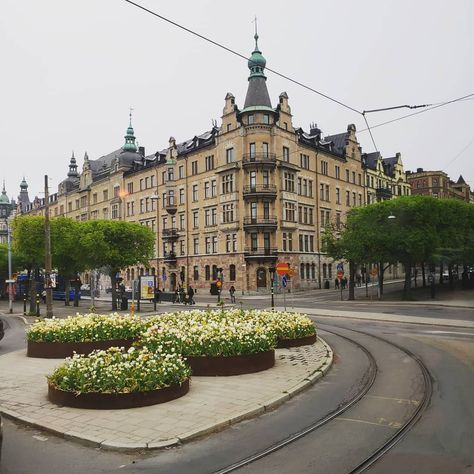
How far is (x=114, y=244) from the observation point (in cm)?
3862

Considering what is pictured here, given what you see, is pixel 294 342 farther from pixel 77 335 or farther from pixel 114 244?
pixel 114 244

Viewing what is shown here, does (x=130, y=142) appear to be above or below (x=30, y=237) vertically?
above

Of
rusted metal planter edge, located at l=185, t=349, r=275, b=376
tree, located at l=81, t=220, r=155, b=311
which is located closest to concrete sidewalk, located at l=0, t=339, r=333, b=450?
rusted metal planter edge, located at l=185, t=349, r=275, b=376

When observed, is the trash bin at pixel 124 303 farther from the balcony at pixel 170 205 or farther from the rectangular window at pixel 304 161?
the rectangular window at pixel 304 161

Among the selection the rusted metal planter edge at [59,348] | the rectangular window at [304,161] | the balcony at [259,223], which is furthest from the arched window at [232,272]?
the rusted metal planter edge at [59,348]

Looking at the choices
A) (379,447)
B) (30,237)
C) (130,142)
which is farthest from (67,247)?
(130,142)

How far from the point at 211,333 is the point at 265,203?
1689 inches

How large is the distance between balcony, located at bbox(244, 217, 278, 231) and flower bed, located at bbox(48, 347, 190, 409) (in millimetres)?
44073

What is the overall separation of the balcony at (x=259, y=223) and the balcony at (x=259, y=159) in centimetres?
600

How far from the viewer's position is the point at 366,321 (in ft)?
82.4

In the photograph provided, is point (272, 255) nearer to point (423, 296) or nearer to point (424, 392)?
point (423, 296)

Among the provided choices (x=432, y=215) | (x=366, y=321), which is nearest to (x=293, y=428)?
(x=366, y=321)

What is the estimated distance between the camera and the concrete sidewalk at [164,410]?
7215mm

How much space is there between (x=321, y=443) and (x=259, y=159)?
4809 cm
